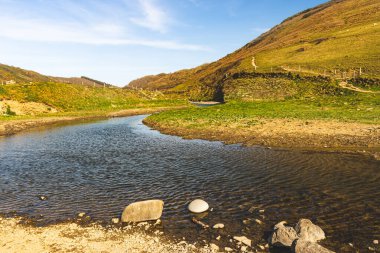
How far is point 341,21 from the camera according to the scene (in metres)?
165

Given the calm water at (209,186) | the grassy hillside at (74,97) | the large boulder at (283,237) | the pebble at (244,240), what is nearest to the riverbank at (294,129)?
the calm water at (209,186)

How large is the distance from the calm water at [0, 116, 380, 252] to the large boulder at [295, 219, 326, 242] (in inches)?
18.4

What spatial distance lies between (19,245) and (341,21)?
187353mm

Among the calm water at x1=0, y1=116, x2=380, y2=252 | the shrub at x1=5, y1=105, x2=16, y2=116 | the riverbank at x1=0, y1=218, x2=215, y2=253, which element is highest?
the shrub at x1=5, y1=105, x2=16, y2=116

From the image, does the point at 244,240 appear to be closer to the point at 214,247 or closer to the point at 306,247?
the point at 214,247

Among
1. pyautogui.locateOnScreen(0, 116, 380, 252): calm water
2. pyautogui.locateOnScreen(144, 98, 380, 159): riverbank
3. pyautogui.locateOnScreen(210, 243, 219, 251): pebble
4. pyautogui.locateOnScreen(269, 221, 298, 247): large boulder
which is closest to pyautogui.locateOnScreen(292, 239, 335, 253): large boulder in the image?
pyautogui.locateOnScreen(269, 221, 298, 247): large boulder

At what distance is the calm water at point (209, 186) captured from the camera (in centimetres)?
1508

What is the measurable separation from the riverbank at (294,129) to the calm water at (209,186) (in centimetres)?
305

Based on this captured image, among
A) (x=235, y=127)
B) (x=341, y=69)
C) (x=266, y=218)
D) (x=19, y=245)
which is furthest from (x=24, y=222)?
(x=341, y=69)

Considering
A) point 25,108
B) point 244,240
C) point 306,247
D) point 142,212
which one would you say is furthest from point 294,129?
point 25,108

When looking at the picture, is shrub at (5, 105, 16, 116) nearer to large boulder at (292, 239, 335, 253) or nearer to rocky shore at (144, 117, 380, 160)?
rocky shore at (144, 117, 380, 160)

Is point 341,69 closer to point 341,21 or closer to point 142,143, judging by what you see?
point 142,143

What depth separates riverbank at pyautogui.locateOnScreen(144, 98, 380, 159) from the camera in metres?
30.2

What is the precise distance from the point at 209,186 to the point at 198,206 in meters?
4.27
